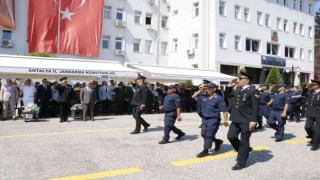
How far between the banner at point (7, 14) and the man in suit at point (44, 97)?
1256 centimetres

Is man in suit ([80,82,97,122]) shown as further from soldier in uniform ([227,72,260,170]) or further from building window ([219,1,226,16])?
building window ([219,1,226,16])

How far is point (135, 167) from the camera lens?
20.3ft

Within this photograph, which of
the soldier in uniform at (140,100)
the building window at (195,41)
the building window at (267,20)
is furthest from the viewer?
the building window at (267,20)

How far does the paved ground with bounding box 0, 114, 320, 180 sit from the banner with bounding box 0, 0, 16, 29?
663 inches

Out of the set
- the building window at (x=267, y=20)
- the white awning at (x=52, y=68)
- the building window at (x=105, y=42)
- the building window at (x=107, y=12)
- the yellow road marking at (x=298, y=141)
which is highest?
the building window at (x=267, y=20)

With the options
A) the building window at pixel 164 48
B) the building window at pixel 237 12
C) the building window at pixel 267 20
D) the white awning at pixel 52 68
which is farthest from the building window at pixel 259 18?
the white awning at pixel 52 68

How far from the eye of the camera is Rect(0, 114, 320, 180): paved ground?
5.75 meters

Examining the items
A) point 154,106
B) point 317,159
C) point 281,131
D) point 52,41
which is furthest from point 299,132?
point 52,41

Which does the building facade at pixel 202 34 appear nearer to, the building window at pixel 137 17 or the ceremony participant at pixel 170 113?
Result: the building window at pixel 137 17

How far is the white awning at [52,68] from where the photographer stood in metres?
14.6

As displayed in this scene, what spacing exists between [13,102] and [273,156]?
1088 cm

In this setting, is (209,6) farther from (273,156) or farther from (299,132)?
(273,156)

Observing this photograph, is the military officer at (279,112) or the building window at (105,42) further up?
the building window at (105,42)

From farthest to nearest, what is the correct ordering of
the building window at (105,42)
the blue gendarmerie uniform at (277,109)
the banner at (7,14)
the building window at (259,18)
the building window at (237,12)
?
the building window at (259,18)
the building window at (237,12)
the building window at (105,42)
the banner at (7,14)
the blue gendarmerie uniform at (277,109)
